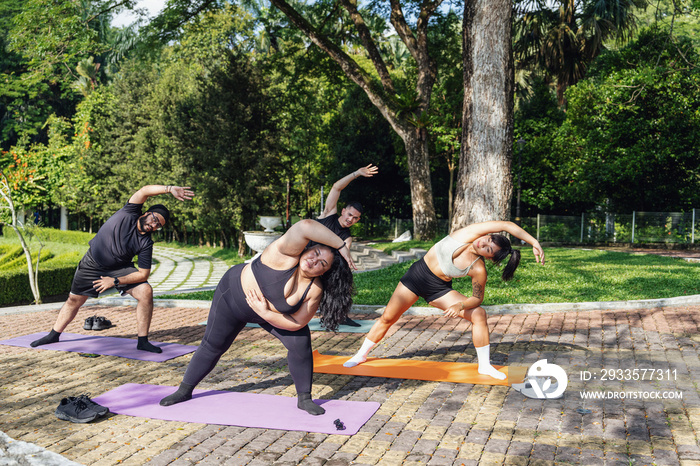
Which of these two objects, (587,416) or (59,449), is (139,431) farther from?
(587,416)

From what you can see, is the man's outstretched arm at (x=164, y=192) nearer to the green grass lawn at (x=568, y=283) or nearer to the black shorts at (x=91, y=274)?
the black shorts at (x=91, y=274)

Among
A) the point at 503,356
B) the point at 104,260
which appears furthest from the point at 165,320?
the point at 503,356

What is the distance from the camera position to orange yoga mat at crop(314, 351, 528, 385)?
18.4 feet

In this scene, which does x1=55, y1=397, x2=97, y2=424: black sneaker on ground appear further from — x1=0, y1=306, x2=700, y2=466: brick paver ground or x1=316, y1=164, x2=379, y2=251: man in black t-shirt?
x1=316, y1=164, x2=379, y2=251: man in black t-shirt

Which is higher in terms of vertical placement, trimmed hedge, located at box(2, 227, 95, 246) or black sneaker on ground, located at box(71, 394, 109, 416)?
black sneaker on ground, located at box(71, 394, 109, 416)

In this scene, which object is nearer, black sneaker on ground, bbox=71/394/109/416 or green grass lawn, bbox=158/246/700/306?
black sneaker on ground, bbox=71/394/109/416

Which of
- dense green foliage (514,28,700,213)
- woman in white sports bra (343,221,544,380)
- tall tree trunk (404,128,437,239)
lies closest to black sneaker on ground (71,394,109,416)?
woman in white sports bra (343,221,544,380)

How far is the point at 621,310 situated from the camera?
8.78 m

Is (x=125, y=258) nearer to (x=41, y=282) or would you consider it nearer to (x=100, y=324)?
(x=100, y=324)

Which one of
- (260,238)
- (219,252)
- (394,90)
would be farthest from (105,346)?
(219,252)

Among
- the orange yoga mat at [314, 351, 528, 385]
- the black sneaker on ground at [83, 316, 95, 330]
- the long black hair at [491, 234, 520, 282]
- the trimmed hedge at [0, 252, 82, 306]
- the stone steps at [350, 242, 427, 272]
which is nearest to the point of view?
the long black hair at [491, 234, 520, 282]

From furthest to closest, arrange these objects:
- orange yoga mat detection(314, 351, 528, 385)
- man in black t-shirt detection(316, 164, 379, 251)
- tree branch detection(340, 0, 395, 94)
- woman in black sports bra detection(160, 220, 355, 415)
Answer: tree branch detection(340, 0, 395, 94), man in black t-shirt detection(316, 164, 379, 251), orange yoga mat detection(314, 351, 528, 385), woman in black sports bra detection(160, 220, 355, 415)

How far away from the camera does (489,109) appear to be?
38.9ft

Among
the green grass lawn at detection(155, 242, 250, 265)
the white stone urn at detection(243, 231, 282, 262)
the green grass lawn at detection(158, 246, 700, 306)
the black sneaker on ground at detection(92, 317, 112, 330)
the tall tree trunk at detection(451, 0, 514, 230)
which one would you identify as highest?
the tall tree trunk at detection(451, 0, 514, 230)
